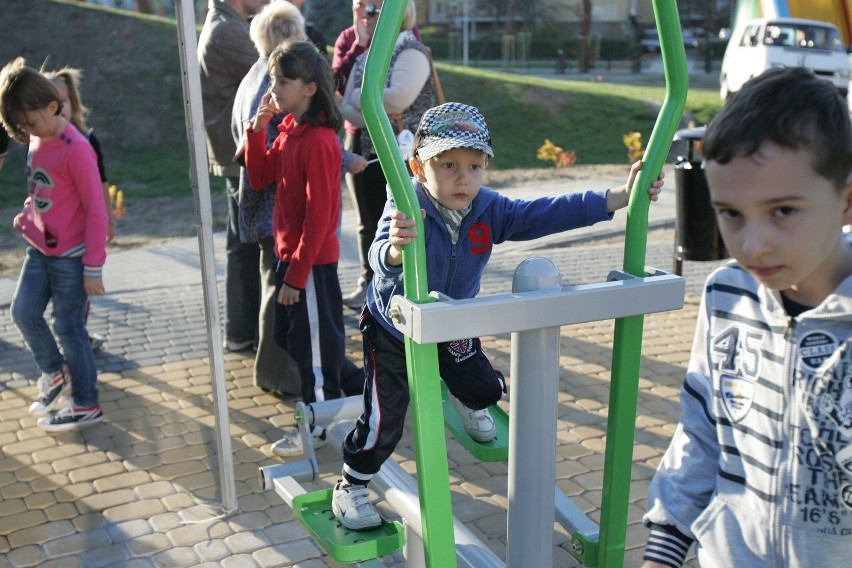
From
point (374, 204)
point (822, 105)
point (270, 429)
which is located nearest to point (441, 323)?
point (822, 105)

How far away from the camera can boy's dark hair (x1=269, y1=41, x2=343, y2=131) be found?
12.8 ft

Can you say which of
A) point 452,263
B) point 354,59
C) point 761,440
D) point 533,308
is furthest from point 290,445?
point 761,440

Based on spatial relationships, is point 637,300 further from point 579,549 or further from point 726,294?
point 579,549

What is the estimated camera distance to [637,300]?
2273 mm

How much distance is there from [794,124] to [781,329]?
34 centimetres

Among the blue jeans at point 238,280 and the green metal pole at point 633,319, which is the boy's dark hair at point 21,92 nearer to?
the blue jeans at point 238,280

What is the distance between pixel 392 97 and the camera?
16.6 feet

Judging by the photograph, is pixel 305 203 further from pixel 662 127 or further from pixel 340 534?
pixel 662 127

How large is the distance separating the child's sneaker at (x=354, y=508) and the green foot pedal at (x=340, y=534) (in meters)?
0.02

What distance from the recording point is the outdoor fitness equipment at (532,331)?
6.86 feet

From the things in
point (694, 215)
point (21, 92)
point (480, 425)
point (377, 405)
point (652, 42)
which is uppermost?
point (652, 42)

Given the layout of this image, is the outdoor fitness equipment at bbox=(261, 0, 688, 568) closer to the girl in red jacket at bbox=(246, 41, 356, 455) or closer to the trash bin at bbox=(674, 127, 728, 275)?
the girl in red jacket at bbox=(246, 41, 356, 455)

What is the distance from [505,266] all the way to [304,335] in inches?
139

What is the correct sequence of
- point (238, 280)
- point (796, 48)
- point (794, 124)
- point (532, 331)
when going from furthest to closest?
point (796, 48) < point (238, 280) < point (532, 331) < point (794, 124)
